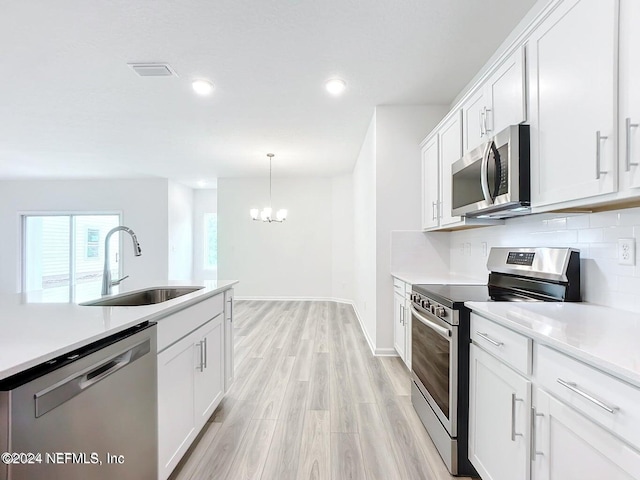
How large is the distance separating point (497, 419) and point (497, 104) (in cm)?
171

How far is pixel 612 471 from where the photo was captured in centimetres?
82

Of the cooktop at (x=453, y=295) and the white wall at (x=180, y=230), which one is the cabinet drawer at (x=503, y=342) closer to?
the cooktop at (x=453, y=295)

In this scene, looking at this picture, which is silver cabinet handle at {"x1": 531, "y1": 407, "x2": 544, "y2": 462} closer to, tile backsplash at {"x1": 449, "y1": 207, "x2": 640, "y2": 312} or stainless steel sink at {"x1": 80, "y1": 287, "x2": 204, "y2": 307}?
tile backsplash at {"x1": 449, "y1": 207, "x2": 640, "y2": 312}

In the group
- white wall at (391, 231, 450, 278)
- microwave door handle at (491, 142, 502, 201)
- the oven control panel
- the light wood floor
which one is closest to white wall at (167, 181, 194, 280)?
the light wood floor

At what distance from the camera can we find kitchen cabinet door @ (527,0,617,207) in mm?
1179

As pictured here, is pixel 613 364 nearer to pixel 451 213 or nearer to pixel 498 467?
pixel 498 467

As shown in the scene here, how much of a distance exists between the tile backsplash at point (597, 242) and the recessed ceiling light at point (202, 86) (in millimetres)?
2884

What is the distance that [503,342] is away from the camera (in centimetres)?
131

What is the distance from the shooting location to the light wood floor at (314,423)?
1722mm

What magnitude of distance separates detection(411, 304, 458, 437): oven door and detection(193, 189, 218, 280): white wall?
24.1 feet

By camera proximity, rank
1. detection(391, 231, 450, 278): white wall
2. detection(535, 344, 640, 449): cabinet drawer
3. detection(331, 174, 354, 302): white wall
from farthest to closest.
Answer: detection(331, 174, 354, 302): white wall → detection(391, 231, 450, 278): white wall → detection(535, 344, 640, 449): cabinet drawer

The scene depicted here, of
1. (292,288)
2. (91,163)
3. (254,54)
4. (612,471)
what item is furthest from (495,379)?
(91,163)

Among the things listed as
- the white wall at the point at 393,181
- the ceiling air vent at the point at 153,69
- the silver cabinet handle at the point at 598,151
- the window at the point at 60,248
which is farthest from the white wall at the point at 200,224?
the silver cabinet handle at the point at 598,151

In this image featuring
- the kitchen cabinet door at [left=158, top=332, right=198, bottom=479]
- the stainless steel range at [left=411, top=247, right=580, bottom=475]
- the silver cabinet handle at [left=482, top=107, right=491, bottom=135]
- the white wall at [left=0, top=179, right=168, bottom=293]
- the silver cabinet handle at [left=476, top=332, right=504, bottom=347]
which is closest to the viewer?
the silver cabinet handle at [left=476, top=332, right=504, bottom=347]
